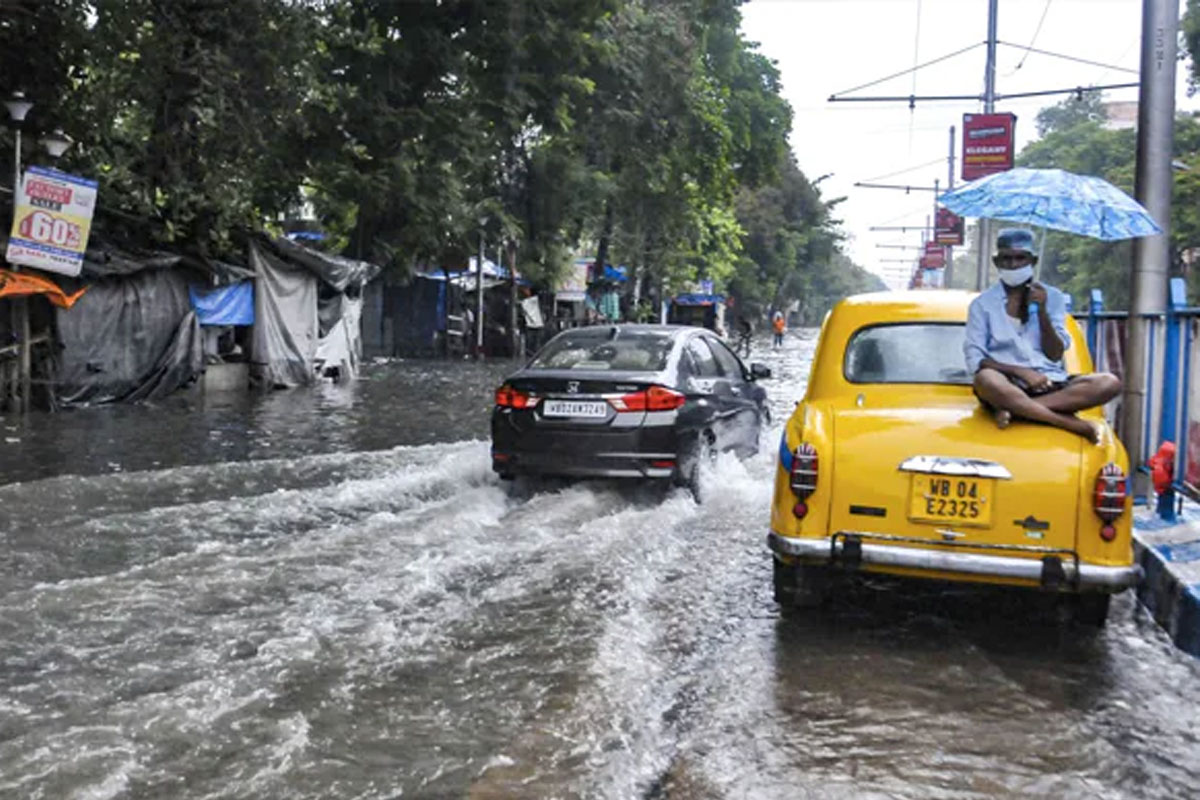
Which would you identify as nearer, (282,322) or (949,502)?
(949,502)

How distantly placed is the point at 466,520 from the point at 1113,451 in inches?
177

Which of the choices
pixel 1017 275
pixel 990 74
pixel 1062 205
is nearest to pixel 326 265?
pixel 1062 205

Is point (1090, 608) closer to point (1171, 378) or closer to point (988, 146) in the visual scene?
point (1171, 378)

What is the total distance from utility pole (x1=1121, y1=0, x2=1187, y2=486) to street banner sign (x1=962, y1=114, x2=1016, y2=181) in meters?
14.4

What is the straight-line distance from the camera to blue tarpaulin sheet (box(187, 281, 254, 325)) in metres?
17.5

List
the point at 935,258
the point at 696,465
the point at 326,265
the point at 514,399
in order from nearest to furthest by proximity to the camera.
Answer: the point at 514,399, the point at 696,465, the point at 326,265, the point at 935,258

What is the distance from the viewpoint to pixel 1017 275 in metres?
5.90

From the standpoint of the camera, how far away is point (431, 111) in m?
23.4

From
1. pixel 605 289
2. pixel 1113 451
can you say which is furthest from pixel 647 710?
pixel 605 289

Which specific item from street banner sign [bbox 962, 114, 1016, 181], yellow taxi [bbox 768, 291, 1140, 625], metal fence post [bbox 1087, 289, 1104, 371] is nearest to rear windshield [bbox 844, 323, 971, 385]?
yellow taxi [bbox 768, 291, 1140, 625]

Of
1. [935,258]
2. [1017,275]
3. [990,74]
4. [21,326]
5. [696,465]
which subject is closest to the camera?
[1017,275]

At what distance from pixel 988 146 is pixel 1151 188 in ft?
49.4

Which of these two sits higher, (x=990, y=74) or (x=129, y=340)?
(x=990, y=74)

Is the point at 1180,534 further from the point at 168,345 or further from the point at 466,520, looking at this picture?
the point at 168,345
